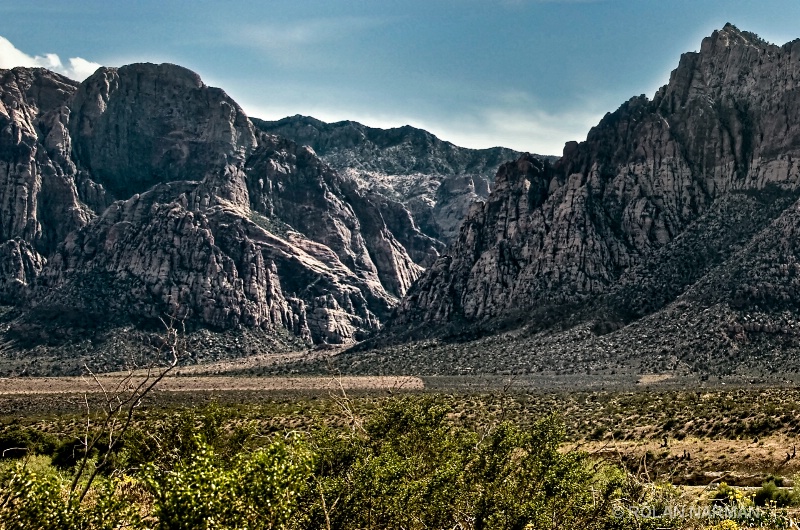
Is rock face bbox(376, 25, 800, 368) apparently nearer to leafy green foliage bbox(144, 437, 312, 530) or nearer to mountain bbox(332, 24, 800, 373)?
mountain bbox(332, 24, 800, 373)

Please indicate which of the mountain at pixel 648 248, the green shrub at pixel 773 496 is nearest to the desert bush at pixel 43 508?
the green shrub at pixel 773 496

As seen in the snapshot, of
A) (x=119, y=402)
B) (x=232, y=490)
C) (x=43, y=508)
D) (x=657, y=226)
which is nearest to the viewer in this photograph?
(x=232, y=490)

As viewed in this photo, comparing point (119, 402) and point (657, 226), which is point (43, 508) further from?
point (657, 226)

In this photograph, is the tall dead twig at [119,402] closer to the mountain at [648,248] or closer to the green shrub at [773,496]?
the green shrub at [773,496]

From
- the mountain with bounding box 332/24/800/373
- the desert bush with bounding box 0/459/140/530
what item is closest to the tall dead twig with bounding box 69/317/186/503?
the desert bush with bounding box 0/459/140/530

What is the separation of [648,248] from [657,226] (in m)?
5.75

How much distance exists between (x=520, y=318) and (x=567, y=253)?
2074cm

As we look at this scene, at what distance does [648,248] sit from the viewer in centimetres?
15162

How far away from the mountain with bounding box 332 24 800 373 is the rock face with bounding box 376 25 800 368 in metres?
0.35

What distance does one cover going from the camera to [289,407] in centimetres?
7719

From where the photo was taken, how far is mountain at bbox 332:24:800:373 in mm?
114500

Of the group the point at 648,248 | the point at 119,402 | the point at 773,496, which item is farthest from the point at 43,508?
the point at 648,248

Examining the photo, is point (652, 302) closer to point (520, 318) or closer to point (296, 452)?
point (520, 318)

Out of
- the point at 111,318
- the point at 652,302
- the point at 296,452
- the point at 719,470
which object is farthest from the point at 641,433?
the point at 111,318
